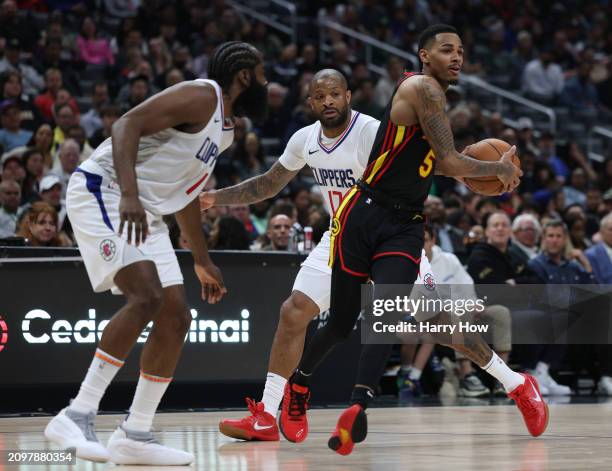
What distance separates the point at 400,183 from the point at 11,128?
7.44m

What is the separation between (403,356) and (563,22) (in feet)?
43.2

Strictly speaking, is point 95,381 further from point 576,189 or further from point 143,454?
point 576,189

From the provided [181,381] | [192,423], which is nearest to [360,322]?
[181,381]

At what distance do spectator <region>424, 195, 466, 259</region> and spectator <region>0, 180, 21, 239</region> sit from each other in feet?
13.7

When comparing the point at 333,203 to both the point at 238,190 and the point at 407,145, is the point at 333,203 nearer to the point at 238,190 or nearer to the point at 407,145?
the point at 238,190

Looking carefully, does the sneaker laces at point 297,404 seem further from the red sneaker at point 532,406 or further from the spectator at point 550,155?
the spectator at point 550,155

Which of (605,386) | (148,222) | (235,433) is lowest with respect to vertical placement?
(605,386)

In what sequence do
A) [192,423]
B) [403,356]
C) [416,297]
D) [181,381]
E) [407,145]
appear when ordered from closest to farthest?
[407,145], [416,297], [192,423], [181,381], [403,356]

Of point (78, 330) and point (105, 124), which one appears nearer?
point (78, 330)

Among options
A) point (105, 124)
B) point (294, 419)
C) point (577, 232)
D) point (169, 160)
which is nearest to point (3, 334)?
point (294, 419)

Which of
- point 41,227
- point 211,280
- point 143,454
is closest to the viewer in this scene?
point 143,454

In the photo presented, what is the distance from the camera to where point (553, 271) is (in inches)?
445

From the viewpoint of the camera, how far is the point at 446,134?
568cm

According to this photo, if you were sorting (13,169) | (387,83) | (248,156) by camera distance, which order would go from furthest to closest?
1. (387,83)
2. (248,156)
3. (13,169)
